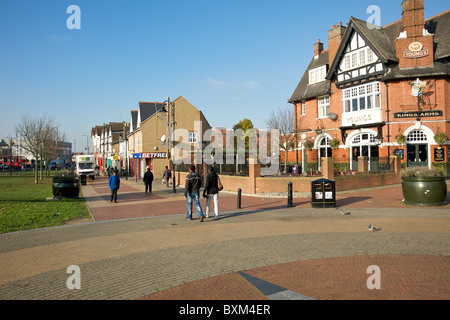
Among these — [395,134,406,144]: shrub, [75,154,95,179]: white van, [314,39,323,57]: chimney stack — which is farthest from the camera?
[75,154,95,179]: white van

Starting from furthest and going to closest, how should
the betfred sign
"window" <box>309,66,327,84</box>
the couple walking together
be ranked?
1. the betfred sign
2. "window" <box>309,66,327,84</box>
3. the couple walking together

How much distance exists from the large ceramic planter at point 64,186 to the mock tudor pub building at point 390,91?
53.1 feet

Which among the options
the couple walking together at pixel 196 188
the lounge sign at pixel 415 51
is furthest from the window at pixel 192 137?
the couple walking together at pixel 196 188

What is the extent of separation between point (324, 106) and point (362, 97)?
14.7 ft

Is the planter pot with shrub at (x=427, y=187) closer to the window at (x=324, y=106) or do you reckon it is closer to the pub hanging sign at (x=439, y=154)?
the pub hanging sign at (x=439, y=154)

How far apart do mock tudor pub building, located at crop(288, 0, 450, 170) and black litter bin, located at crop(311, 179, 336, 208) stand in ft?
32.9

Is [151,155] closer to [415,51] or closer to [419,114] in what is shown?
[419,114]

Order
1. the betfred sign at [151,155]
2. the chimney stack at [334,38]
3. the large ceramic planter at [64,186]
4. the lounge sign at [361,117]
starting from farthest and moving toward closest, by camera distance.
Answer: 1. the betfred sign at [151,155]
2. the chimney stack at [334,38]
3. the lounge sign at [361,117]
4. the large ceramic planter at [64,186]

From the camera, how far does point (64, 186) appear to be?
666 inches

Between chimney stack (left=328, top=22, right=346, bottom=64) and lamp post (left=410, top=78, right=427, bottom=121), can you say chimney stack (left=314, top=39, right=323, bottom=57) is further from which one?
lamp post (left=410, top=78, right=427, bottom=121)

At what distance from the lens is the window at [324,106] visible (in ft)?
99.2

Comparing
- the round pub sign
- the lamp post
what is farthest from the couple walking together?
the round pub sign

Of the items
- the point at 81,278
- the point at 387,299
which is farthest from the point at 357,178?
the point at 81,278

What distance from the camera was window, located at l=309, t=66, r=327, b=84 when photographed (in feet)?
102
